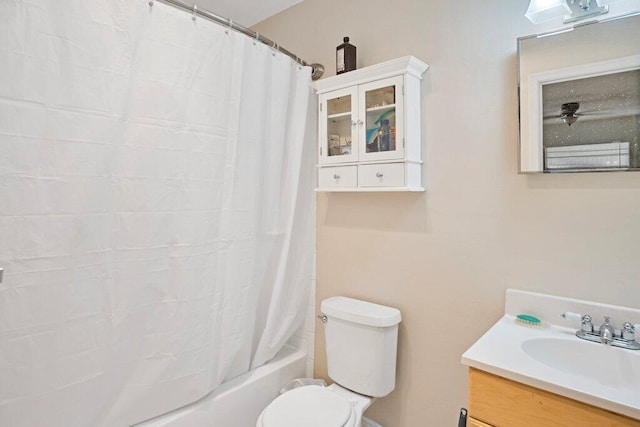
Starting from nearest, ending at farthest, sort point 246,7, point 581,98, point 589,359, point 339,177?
point 589,359
point 581,98
point 339,177
point 246,7

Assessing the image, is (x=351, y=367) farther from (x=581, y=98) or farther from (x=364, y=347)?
(x=581, y=98)

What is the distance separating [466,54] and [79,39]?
141cm

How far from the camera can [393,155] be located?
1537 mm

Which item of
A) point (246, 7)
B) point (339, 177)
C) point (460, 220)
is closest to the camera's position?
point (460, 220)

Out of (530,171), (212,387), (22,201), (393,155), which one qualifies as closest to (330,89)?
(393,155)

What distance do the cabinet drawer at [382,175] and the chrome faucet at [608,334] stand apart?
0.79m

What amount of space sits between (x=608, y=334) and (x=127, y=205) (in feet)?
5.35

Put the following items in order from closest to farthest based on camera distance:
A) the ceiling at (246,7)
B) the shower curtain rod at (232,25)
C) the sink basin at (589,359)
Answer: the sink basin at (589,359)
the shower curtain rod at (232,25)
the ceiling at (246,7)

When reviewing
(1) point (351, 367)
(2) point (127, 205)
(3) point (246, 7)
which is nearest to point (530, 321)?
(1) point (351, 367)

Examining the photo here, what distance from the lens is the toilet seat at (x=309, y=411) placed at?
1333mm

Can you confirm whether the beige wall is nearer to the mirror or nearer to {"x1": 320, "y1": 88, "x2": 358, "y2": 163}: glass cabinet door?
the mirror

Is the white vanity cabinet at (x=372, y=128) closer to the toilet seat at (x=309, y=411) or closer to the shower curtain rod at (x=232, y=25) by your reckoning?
the shower curtain rod at (x=232, y=25)

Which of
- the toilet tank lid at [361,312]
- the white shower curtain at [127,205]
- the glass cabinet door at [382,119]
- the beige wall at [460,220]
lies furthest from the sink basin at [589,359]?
the white shower curtain at [127,205]

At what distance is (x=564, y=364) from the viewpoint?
1136 mm
